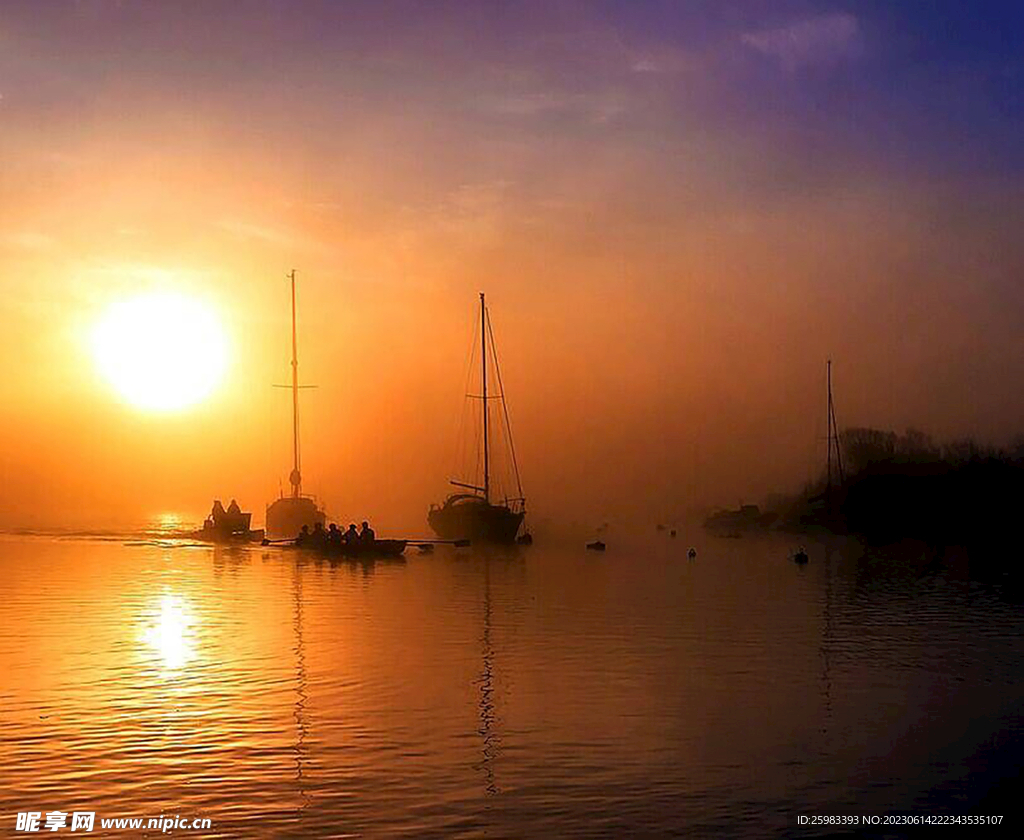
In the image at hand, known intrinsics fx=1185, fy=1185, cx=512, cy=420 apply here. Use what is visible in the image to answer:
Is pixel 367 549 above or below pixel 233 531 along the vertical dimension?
below

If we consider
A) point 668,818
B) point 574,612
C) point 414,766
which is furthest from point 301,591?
point 668,818

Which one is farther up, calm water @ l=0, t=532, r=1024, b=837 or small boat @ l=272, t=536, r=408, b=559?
small boat @ l=272, t=536, r=408, b=559

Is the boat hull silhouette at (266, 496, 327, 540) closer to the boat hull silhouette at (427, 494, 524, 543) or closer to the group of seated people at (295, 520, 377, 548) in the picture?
the boat hull silhouette at (427, 494, 524, 543)

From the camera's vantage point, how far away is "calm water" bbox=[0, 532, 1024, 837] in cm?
2105

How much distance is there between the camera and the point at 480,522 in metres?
114

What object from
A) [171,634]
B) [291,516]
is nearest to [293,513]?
[291,516]

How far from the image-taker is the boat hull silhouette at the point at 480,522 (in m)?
114

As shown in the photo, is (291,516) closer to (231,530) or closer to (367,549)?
(231,530)

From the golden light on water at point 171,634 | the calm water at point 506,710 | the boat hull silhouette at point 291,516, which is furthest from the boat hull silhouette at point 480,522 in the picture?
the golden light on water at point 171,634

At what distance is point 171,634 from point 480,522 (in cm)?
6989

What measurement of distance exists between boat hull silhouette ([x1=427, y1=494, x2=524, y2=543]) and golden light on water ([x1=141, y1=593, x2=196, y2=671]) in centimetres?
5754

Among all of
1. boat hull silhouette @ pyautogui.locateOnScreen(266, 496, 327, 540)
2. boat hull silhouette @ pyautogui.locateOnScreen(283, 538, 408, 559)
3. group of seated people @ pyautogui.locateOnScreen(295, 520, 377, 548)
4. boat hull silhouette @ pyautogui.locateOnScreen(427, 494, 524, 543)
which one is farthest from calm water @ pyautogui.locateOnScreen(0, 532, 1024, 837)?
boat hull silhouette @ pyautogui.locateOnScreen(266, 496, 327, 540)

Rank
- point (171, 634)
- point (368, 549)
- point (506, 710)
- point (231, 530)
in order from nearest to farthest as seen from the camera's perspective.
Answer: point (506, 710)
point (171, 634)
point (368, 549)
point (231, 530)

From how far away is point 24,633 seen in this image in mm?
44688
